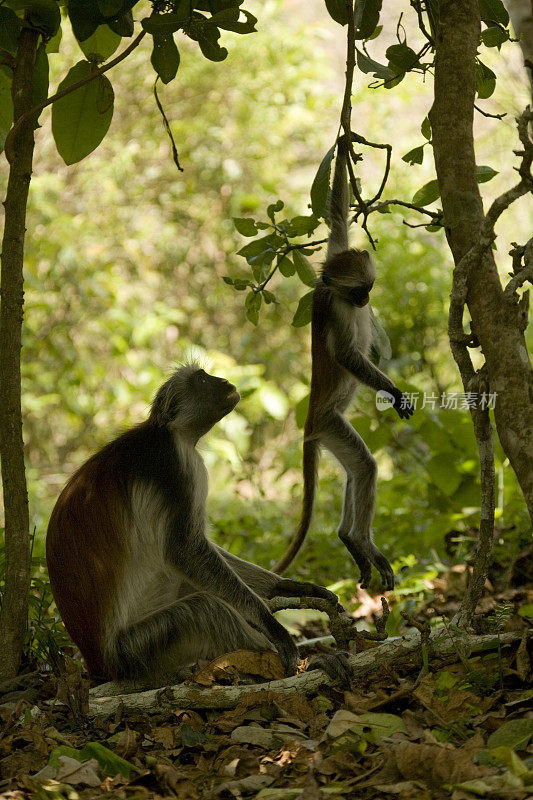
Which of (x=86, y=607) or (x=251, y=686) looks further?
(x=86, y=607)

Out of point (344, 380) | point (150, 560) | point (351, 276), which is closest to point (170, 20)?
point (351, 276)

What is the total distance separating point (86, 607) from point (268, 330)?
8111 millimetres

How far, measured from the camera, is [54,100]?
3189 millimetres

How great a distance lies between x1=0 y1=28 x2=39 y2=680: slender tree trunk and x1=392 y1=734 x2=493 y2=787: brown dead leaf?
5.39 ft

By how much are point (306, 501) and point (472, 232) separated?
1.93 m

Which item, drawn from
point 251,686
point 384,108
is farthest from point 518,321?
point 384,108

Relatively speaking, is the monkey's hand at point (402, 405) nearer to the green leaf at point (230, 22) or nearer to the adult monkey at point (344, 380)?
the adult monkey at point (344, 380)

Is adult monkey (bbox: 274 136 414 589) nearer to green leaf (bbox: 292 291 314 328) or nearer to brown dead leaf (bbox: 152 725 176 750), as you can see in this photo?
green leaf (bbox: 292 291 314 328)

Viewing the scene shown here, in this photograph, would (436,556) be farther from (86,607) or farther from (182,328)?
(182,328)

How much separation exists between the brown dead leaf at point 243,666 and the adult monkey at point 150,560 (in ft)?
0.21

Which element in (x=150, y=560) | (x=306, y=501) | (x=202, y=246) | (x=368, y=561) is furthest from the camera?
(x=202, y=246)

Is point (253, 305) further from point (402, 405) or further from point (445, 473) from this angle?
point (445, 473)

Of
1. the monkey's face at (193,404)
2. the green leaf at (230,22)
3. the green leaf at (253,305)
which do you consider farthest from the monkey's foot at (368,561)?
the green leaf at (230,22)

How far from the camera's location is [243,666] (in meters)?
3.32
